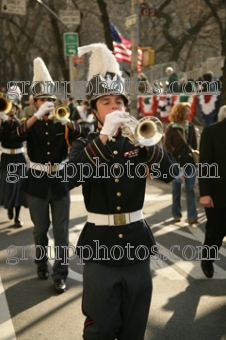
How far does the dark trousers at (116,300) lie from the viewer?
2.98 meters

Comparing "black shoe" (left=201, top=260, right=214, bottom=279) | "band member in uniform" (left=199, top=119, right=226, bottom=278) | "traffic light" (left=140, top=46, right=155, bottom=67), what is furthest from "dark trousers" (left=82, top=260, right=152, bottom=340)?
"traffic light" (left=140, top=46, right=155, bottom=67)

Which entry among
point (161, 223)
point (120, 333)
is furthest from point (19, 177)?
point (120, 333)

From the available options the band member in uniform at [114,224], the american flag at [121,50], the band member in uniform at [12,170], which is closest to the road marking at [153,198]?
the band member in uniform at [12,170]

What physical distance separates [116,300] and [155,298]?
1.76m

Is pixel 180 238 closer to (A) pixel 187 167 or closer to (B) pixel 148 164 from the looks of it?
(A) pixel 187 167

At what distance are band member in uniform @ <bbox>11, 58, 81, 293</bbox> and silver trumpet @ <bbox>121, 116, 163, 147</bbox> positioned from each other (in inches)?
81.2

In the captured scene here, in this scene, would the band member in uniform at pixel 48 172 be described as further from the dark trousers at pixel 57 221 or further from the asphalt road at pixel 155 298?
the asphalt road at pixel 155 298

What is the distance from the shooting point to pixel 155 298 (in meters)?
4.70

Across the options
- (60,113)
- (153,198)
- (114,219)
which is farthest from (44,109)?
(153,198)

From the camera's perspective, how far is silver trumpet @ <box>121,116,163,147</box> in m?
2.82

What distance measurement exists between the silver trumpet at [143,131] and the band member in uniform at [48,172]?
2062 millimetres

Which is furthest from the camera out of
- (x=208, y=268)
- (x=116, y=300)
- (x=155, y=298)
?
(x=208, y=268)

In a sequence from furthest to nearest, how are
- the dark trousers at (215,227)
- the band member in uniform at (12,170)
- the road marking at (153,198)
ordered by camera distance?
the road marking at (153,198) → the band member in uniform at (12,170) → the dark trousers at (215,227)

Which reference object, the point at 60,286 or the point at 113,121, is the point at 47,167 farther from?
the point at 113,121
